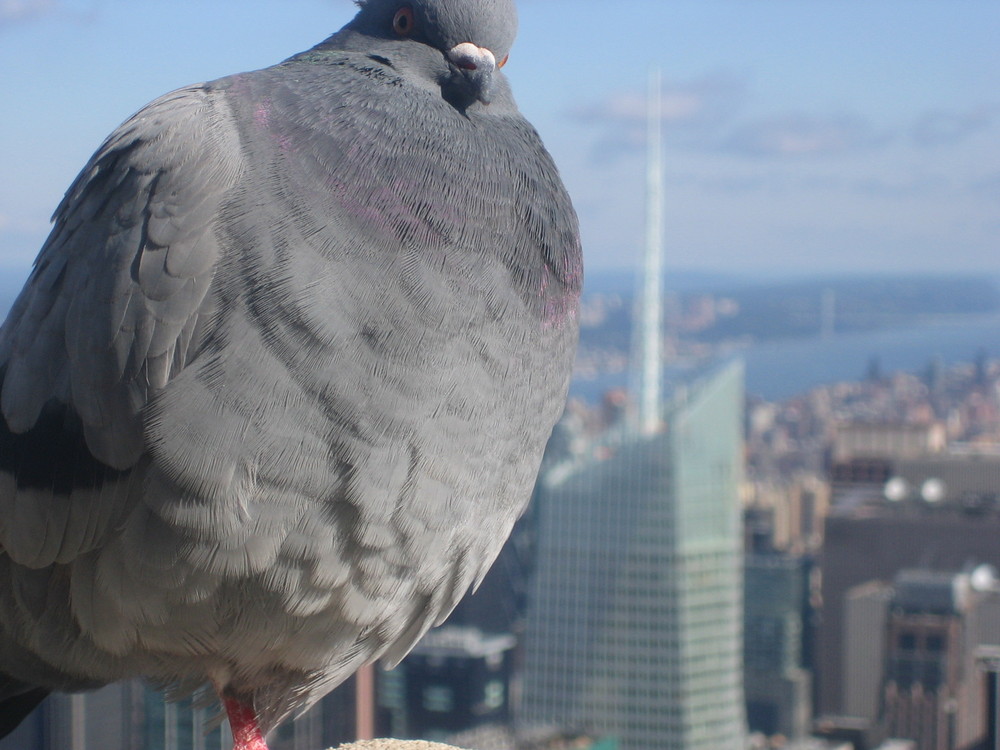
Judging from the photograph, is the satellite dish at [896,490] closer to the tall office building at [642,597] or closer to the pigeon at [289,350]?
the tall office building at [642,597]

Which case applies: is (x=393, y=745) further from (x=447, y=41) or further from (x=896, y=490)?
(x=896, y=490)

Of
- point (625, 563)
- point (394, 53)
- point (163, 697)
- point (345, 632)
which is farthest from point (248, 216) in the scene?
point (625, 563)

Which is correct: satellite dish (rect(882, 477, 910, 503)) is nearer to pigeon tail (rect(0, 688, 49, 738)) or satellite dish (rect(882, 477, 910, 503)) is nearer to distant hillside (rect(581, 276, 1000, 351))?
distant hillside (rect(581, 276, 1000, 351))

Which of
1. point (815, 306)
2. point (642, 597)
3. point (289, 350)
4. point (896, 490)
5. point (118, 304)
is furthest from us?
point (815, 306)

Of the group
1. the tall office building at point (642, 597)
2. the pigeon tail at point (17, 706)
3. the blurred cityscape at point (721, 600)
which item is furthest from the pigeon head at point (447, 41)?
the tall office building at point (642, 597)

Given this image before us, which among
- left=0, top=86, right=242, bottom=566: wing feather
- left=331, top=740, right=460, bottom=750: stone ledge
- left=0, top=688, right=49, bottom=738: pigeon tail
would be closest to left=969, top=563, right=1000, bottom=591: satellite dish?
left=331, top=740, right=460, bottom=750: stone ledge

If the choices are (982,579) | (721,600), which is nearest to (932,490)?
(982,579)
